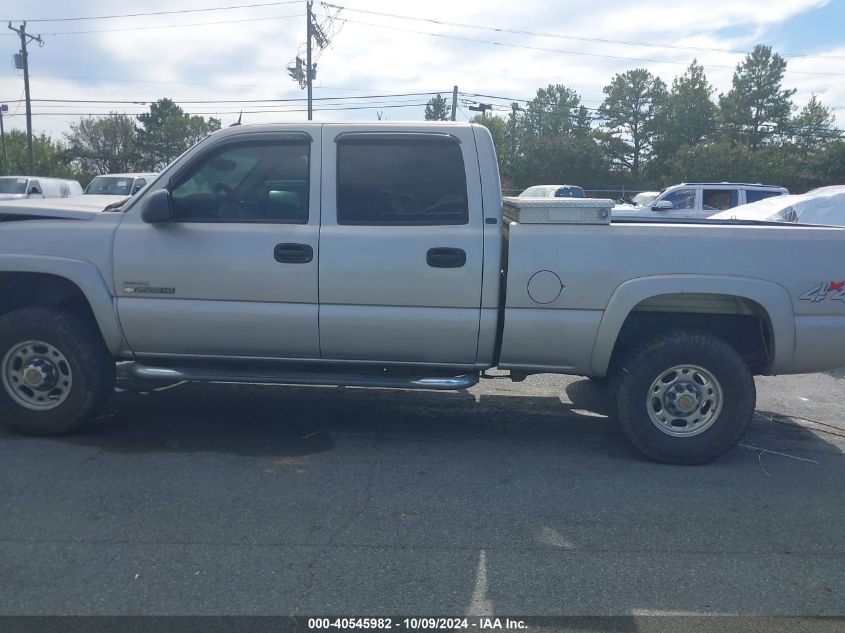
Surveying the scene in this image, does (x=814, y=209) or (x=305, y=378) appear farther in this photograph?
(x=814, y=209)

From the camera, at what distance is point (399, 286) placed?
514cm

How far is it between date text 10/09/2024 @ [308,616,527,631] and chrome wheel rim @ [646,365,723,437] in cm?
231

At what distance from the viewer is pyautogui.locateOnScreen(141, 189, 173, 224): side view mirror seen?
5113 millimetres

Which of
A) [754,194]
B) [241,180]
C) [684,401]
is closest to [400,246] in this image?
[241,180]

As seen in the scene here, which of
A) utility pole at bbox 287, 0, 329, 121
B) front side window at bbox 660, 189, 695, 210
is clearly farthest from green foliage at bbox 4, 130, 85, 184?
front side window at bbox 660, 189, 695, 210

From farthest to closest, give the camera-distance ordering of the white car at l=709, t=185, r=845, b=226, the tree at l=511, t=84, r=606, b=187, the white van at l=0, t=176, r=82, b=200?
1. the tree at l=511, t=84, r=606, b=187
2. the white van at l=0, t=176, r=82, b=200
3. the white car at l=709, t=185, r=845, b=226

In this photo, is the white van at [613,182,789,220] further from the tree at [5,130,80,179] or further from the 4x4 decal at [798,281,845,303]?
the tree at [5,130,80,179]

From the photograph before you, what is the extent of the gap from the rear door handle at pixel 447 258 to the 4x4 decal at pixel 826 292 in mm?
2185

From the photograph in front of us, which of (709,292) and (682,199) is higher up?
(682,199)

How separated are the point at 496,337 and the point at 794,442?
2537 millimetres

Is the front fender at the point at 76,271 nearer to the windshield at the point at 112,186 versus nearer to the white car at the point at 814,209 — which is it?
the white car at the point at 814,209

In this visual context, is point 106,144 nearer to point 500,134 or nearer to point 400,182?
point 500,134

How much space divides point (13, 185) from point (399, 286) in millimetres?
20866

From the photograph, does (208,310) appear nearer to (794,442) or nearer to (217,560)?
(217,560)
